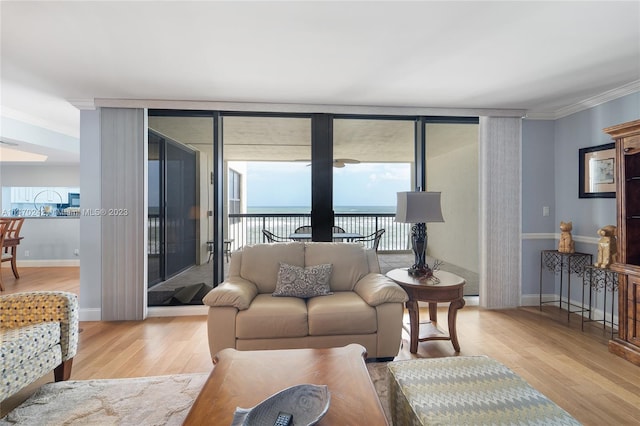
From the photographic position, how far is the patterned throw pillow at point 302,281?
8.99 ft

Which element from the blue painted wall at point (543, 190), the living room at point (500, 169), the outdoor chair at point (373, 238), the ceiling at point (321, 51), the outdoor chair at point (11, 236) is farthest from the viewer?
the outdoor chair at point (11, 236)

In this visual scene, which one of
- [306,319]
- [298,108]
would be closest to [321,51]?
[298,108]

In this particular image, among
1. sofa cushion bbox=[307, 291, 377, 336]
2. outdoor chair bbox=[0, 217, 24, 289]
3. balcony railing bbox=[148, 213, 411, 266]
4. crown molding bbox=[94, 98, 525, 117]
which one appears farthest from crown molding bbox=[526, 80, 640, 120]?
outdoor chair bbox=[0, 217, 24, 289]

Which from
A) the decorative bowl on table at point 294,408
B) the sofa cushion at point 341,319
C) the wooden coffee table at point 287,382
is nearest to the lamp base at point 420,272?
the sofa cushion at point 341,319

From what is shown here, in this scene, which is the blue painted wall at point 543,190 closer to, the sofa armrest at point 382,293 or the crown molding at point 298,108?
the crown molding at point 298,108

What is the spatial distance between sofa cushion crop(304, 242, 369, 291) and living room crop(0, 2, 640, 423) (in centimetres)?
89

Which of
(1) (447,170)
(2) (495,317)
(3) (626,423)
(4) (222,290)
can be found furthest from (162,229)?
(1) (447,170)

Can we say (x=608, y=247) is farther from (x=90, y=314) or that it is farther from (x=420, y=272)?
(x=90, y=314)

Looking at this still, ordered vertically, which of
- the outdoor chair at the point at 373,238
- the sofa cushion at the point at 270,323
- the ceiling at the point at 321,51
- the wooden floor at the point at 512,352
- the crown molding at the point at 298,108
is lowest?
the wooden floor at the point at 512,352

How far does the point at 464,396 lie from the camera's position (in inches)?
54.4

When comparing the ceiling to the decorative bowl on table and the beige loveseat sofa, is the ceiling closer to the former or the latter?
the beige loveseat sofa

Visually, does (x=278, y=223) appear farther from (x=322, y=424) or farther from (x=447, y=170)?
(x=322, y=424)

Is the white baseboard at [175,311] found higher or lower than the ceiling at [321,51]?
lower

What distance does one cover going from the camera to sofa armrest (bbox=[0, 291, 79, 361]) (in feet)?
6.91
